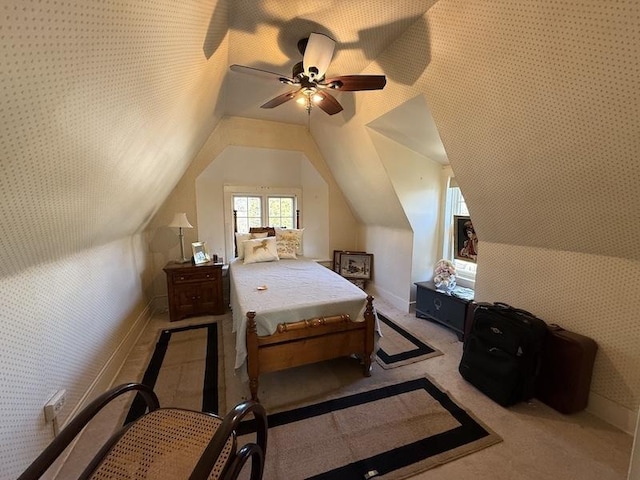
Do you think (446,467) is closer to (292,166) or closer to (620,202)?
(620,202)

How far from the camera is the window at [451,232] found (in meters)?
3.24

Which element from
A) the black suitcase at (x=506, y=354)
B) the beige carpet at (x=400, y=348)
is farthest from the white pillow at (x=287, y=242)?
the black suitcase at (x=506, y=354)

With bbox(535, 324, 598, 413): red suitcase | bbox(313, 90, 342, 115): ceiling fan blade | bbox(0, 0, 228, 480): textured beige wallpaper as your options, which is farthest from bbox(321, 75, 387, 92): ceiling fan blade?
bbox(535, 324, 598, 413): red suitcase

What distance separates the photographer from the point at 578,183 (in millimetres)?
1604

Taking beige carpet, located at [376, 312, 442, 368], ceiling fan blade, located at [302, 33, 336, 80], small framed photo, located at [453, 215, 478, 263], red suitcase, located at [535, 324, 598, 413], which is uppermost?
ceiling fan blade, located at [302, 33, 336, 80]

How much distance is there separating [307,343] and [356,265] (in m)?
2.42

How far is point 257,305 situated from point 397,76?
2097mm

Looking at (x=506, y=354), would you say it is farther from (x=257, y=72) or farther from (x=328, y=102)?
(x=257, y=72)

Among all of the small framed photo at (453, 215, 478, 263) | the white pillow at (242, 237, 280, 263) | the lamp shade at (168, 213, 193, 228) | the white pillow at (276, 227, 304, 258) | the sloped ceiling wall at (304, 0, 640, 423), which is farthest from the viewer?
the white pillow at (276, 227, 304, 258)

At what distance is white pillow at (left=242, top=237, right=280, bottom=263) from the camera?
3504 mm

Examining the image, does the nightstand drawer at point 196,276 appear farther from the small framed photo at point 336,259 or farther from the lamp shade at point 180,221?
the small framed photo at point 336,259

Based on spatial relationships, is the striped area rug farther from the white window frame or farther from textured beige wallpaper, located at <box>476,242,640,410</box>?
textured beige wallpaper, located at <box>476,242,640,410</box>

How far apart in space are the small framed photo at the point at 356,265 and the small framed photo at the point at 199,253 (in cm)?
Result: 201

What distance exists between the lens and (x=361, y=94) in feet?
8.58
